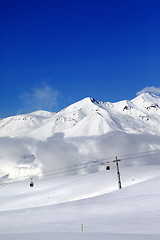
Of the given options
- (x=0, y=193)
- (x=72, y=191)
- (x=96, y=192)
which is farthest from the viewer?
(x=0, y=193)

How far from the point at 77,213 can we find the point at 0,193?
6090 centimetres

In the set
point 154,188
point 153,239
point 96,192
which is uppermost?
point 96,192

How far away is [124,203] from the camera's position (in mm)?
21016

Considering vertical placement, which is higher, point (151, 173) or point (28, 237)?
point (151, 173)

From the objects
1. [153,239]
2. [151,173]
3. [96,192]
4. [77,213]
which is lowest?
[153,239]

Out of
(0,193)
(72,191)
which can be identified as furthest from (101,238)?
(0,193)

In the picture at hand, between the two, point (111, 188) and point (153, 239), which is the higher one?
point (111, 188)

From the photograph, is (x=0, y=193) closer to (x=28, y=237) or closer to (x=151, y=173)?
(x=151, y=173)

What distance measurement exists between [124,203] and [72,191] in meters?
35.3

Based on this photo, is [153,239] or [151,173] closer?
[153,239]

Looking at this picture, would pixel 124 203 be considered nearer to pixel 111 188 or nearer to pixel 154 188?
pixel 154 188

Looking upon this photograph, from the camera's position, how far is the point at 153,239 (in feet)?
30.9

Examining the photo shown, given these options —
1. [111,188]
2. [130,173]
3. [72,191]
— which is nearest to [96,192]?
[111,188]

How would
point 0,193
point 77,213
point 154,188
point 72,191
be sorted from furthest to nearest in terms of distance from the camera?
point 0,193, point 72,191, point 154,188, point 77,213
